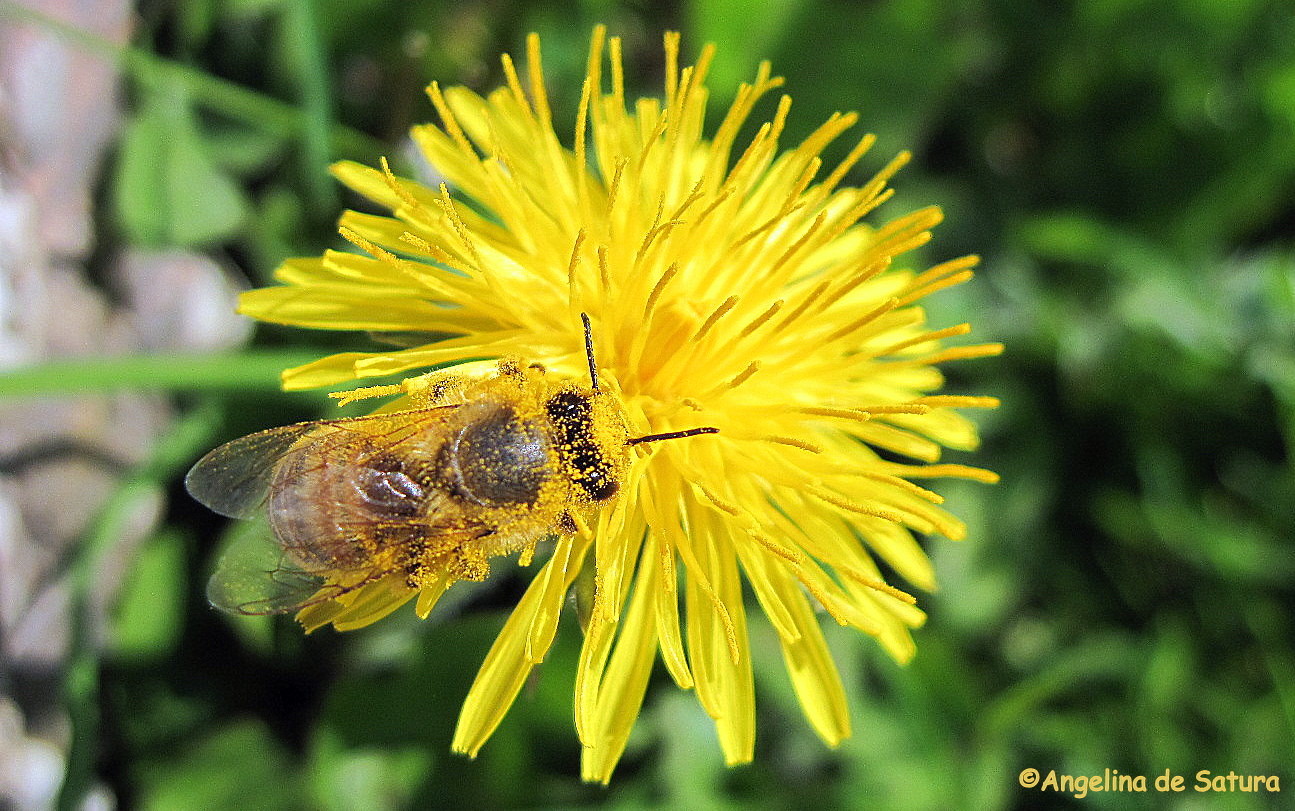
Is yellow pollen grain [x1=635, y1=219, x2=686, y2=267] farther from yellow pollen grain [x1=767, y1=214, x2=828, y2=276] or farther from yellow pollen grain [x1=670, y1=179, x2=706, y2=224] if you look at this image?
yellow pollen grain [x1=767, y1=214, x2=828, y2=276]

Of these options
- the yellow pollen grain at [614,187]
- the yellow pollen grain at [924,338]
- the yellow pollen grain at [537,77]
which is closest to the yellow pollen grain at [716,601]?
the yellow pollen grain at [924,338]

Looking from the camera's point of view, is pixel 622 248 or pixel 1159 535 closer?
pixel 622 248

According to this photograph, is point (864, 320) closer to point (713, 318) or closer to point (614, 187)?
point (713, 318)

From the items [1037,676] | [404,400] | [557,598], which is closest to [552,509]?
[557,598]

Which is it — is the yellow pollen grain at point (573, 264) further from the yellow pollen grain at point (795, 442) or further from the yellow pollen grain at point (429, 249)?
the yellow pollen grain at point (795, 442)


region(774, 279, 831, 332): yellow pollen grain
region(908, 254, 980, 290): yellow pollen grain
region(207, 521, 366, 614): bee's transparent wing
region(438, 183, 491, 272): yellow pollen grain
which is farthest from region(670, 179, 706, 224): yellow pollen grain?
region(207, 521, 366, 614): bee's transparent wing

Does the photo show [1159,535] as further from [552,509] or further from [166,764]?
[166,764]
